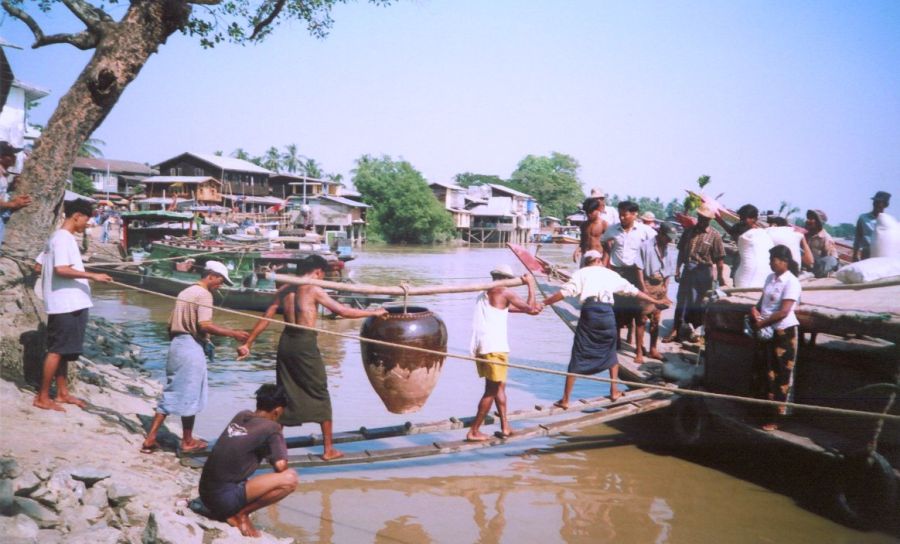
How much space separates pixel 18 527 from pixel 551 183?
317 feet

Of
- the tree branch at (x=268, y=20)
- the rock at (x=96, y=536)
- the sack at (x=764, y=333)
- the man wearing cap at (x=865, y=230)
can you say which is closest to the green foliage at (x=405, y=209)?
the tree branch at (x=268, y=20)

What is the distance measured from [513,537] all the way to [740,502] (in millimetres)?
2430

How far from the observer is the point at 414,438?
781cm

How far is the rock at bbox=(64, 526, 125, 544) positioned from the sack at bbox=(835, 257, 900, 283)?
20.5ft

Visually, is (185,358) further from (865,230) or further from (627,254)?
(865,230)

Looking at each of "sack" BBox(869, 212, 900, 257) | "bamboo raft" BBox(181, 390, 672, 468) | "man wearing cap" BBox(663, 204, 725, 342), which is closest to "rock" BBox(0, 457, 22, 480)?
"bamboo raft" BBox(181, 390, 672, 468)

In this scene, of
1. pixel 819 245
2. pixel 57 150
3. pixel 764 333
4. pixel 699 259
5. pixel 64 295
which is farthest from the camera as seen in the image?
pixel 819 245

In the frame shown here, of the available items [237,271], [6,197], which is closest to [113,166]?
[237,271]

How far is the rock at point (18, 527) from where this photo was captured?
326 centimetres

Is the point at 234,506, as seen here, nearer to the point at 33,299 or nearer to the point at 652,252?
the point at 33,299

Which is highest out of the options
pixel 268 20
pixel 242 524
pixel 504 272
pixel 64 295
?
pixel 268 20

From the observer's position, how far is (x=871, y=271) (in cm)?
584

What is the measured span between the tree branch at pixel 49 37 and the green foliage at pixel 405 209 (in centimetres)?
5535

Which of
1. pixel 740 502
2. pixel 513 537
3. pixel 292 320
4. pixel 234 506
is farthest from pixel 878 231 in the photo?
pixel 234 506
